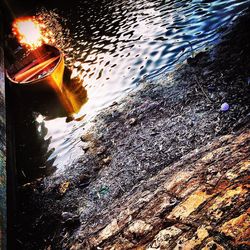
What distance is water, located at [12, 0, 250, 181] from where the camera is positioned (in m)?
8.01

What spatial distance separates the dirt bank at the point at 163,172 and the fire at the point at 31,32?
10.1 m

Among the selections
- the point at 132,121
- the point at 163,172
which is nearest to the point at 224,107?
the point at 163,172

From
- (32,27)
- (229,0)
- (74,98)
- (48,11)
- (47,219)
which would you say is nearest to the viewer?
(47,219)

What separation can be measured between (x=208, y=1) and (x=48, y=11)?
1445 cm

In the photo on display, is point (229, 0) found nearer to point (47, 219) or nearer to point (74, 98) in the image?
point (74, 98)

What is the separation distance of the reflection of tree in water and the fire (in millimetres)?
5952

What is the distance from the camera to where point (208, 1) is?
435 inches

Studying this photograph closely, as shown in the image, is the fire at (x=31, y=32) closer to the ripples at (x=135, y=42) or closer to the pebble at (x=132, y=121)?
the ripples at (x=135, y=42)

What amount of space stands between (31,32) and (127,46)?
32.2ft

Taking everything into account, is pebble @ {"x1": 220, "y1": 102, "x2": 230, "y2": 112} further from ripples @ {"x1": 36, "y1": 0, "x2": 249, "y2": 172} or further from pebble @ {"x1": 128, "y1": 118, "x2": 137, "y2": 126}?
ripples @ {"x1": 36, "y1": 0, "x2": 249, "y2": 172}

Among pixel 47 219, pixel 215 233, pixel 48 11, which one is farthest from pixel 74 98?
pixel 48 11

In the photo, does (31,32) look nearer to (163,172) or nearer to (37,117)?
(37,117)

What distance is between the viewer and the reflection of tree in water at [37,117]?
702cm

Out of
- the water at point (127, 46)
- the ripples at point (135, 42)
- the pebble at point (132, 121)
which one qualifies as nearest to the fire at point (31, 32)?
the water at point (127, 46)
